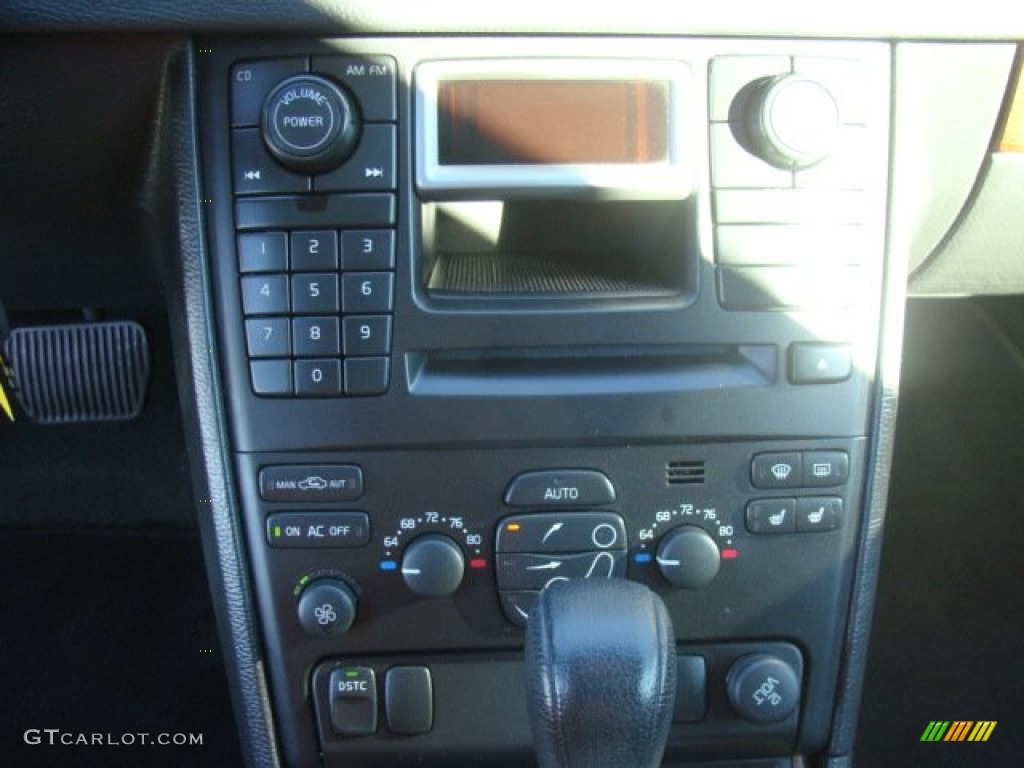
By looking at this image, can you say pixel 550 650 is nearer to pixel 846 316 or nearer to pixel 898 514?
pixel 846 316

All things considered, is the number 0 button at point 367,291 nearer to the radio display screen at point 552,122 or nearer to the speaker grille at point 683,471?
the radio display screen at point 552,122

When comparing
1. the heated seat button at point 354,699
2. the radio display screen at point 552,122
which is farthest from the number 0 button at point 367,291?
the heated seat button at point 354,699

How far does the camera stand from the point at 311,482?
0.88 meters

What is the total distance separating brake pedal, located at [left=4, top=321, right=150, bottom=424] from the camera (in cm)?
141

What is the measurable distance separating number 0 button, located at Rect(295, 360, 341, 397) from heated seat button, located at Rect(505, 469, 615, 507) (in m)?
0.16

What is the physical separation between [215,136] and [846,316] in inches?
20.4

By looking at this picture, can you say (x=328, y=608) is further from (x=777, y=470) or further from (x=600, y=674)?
(x=777, y=470)

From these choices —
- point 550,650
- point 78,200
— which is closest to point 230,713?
point 78,200

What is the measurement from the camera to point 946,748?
54.4 inches

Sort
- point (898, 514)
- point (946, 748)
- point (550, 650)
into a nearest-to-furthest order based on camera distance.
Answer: point (550, 650) < point (946, 748) < point (898, 514)

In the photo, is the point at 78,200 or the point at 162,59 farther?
the point at 78,200

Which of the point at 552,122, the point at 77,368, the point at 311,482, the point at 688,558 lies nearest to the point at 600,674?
the point at 688,558

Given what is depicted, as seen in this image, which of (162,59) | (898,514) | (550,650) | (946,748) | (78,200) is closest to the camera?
(550,650)

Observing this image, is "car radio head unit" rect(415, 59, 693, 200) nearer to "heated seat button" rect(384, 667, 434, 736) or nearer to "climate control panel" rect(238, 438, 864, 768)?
"climate control panel" rect(238, 438, 864, 768)
